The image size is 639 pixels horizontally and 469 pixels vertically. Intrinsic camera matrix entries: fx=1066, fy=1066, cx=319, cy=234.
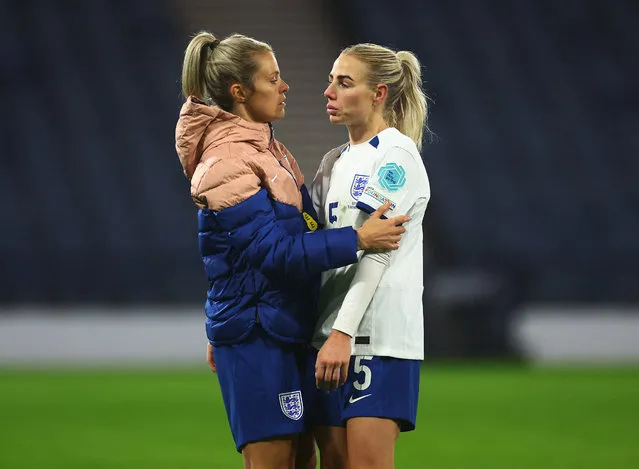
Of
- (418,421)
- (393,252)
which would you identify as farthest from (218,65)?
(418,421)

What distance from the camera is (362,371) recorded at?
10.2 ft

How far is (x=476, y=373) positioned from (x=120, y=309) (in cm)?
358

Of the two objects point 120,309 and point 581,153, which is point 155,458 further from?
point 581,153

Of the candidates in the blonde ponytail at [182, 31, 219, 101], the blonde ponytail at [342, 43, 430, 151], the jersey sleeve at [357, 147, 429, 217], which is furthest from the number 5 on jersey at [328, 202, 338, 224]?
the blonde ponytail at [182, 31, 219, 101]

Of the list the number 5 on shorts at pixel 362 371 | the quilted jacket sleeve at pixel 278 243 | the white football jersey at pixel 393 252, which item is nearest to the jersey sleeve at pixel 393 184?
the white football jersey at pixel 393 252

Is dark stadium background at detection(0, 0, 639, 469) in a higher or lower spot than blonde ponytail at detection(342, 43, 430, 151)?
lower

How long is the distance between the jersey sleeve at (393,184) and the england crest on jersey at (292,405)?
0.57 metres

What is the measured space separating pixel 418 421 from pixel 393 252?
4.14m

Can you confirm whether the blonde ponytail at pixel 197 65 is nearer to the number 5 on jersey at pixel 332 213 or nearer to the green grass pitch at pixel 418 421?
the number 5 on jersey at pixel 332 213

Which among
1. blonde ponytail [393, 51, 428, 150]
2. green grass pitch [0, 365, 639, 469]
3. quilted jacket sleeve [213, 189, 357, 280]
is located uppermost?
blonde ponytail [393, 51, 428, 150]

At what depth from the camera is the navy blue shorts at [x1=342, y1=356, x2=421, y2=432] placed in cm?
306

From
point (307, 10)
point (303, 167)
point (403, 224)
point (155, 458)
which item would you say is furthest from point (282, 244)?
point (307, 10)

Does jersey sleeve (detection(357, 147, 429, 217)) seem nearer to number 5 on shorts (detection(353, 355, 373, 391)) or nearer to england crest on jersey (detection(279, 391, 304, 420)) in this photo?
number 5 on shorts (detection(353, 355, 373, 391))

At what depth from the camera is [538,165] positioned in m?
13.9
